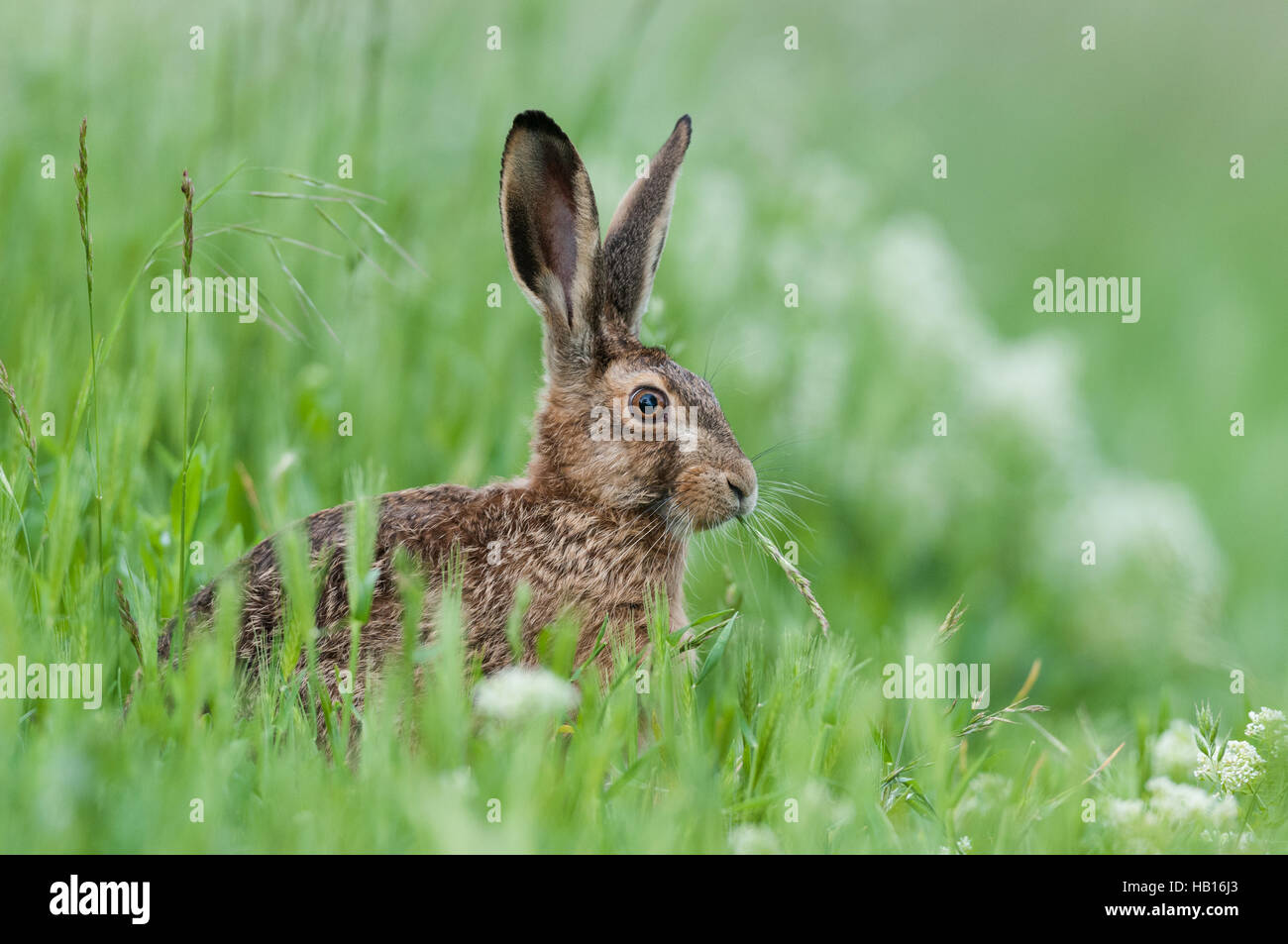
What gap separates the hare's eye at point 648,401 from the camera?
4.88 metres

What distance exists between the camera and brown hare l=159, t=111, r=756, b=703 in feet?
14.3

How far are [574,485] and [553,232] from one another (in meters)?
0.96

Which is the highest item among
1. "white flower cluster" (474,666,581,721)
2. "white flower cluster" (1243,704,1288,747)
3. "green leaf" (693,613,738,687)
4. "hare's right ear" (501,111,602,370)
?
"hare's right ear" (501,111,602,370)

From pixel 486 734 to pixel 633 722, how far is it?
1.42 ft

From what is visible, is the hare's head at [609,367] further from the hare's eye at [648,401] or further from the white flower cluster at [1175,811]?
the white flower cluster at [1175,811]

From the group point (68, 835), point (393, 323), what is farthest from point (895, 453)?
point (68, 835)

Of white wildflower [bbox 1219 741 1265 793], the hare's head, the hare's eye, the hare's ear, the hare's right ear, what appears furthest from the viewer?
the hare's ear

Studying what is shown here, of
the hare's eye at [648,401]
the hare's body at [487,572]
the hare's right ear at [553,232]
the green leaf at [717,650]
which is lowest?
the green leaf at [717,650]

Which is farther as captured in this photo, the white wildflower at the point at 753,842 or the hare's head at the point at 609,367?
the hare's head at the point at 609,367

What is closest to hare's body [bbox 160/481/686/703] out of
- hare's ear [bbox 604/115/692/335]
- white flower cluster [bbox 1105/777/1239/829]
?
hare's ear [bbox 604/115/692/335]

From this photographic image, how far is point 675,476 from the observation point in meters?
4.82

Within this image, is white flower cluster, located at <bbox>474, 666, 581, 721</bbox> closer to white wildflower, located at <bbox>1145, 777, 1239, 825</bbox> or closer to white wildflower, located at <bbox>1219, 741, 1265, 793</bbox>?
white wildflower, located at <bbox>1145, 777, 1239, 825</bbox>

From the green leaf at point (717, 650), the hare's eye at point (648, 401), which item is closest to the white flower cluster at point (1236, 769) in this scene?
the green leaf at point (717, 650)

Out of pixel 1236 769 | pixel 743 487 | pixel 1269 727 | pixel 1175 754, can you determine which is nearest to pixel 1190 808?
pixel 1236 769
